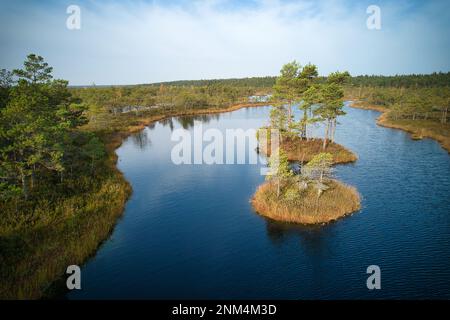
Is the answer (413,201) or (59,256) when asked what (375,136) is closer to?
(413,201)

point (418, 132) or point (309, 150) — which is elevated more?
point (418, 132)

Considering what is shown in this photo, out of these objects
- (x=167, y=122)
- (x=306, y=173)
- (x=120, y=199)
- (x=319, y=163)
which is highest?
(x=167, y=122)

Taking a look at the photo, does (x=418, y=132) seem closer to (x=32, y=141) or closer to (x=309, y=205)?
(x=309, y=205)

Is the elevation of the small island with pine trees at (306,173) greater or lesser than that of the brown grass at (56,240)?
greater

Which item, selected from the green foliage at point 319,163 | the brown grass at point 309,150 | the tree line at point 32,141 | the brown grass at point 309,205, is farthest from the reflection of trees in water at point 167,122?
the green foliage at point 319,163

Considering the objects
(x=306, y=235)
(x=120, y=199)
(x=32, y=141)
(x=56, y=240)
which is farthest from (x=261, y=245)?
(x=32, y=141)

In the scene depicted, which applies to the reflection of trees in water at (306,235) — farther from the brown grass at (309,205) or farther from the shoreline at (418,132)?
the shoreline at (418,132)

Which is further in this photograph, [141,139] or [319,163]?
[141,139]
